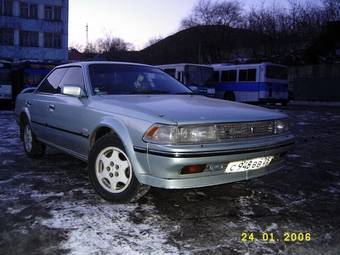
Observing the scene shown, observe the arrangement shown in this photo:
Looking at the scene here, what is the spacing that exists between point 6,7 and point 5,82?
28672mm

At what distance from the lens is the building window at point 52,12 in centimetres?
4525

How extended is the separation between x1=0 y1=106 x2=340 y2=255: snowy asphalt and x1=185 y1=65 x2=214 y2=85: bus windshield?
1757cm

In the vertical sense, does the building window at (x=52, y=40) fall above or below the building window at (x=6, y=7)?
below

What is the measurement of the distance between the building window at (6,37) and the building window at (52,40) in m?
3.44

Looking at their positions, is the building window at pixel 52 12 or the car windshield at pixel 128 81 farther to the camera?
the building window at pixel 52 12

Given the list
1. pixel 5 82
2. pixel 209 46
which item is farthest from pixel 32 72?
pixel 209 46

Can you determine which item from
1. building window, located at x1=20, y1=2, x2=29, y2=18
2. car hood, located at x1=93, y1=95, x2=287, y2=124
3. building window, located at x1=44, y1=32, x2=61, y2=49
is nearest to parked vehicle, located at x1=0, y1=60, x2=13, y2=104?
car hood, located at x1=93, y1=95, x2=287, y2=124

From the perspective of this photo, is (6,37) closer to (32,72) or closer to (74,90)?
(32,72)

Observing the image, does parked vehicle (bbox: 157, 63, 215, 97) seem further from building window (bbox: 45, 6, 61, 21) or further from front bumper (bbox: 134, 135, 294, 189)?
building window (bbox: 45, 6, 61, 21)

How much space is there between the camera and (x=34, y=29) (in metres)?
44.9

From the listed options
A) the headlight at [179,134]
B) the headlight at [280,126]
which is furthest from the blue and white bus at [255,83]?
the headlight at [179,134]

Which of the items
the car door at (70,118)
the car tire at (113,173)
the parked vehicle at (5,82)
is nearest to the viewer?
the car tire at (113,173)

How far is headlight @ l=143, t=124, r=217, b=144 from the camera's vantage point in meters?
3.48

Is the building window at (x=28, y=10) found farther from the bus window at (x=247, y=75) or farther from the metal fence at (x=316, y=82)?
the bus window at (x=247, y=75)
